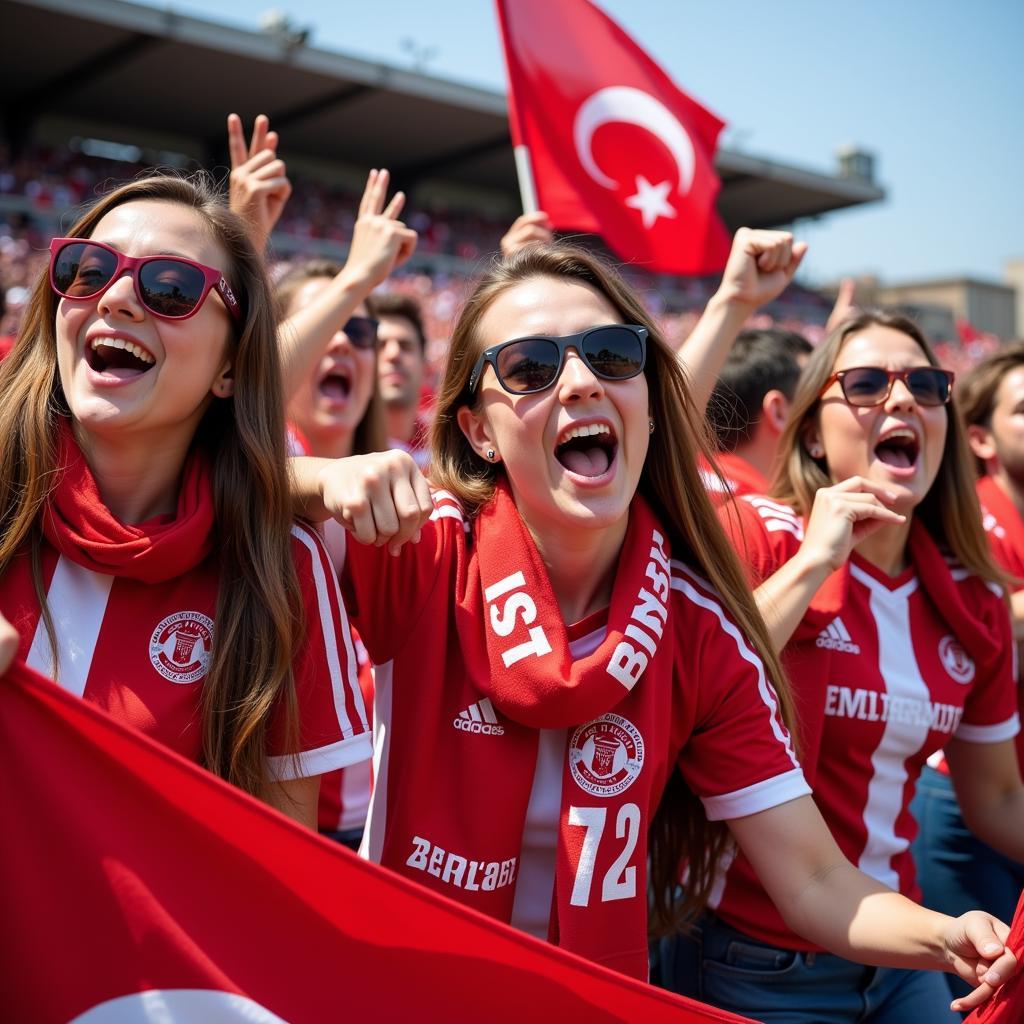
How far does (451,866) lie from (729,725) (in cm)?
62

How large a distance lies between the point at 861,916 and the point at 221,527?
1.39 meters

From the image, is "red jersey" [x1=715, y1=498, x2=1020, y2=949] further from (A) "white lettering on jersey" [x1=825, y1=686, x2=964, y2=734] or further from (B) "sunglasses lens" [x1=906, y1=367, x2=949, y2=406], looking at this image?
(B) "sunglasses lens" [x1=906, y1=367, x2=949, y2=406]

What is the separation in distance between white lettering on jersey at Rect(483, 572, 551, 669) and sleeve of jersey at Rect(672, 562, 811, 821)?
369mm

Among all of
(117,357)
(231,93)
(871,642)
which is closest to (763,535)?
(871,642)

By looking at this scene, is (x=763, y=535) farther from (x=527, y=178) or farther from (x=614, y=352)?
(x=527, y=178)

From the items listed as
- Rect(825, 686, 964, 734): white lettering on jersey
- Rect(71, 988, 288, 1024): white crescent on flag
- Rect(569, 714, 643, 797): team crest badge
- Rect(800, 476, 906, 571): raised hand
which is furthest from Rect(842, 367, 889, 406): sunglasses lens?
Rect(71, 988, 288, 1024): white crescent on flag

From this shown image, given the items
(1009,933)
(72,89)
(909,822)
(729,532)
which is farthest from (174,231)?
(72,89)

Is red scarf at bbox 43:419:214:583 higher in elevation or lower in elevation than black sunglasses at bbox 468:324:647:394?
lower

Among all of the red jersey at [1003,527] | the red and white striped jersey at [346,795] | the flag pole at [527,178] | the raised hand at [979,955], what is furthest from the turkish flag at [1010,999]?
the flag pole at [527,178]

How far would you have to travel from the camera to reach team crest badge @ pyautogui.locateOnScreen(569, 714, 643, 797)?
208cm

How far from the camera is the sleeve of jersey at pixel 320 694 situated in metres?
1.93

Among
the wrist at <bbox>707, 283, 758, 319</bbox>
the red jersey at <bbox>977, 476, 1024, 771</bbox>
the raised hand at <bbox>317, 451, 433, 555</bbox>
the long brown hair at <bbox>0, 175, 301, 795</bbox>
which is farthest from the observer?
the red jersey at <bbox>977, 476, 1024, 771</bbox>

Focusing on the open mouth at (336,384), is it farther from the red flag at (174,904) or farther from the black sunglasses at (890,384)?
the red flag at (174,904)

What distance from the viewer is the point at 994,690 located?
9.11 ft
